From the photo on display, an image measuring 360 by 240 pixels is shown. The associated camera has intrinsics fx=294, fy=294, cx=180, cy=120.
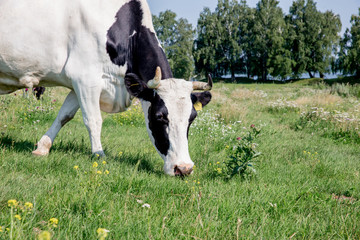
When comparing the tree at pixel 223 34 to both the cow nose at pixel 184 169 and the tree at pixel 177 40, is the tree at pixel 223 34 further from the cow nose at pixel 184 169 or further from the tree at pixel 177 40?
the cow nose at pixel 184 169

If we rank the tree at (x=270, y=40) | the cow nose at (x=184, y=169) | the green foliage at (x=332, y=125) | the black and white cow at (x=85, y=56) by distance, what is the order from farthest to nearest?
the tree at (x=270, y=40), the green foliage at (x=332, y=125), the black and white cow at (x=85, y=56), the cow nose at (x=184, y=169)

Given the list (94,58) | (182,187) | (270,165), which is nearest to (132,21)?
(94,58)

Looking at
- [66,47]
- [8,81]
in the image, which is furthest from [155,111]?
[8,81]

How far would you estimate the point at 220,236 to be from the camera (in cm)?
206

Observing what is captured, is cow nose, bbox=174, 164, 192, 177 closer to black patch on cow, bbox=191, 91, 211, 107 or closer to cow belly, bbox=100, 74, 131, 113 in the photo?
black patch on cow, bbox=191, 91, 211, 107

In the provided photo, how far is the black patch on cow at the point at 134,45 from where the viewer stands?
13.1 ft

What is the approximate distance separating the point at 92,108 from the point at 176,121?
1.25m

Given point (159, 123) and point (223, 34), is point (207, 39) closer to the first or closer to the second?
point (223, 34)

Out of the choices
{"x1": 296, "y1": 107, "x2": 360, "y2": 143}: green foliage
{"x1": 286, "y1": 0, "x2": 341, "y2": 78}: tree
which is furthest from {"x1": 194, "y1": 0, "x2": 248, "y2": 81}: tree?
{"x1": 296, "y1": 107, "x2": 360, "y2": 143}: green foliage

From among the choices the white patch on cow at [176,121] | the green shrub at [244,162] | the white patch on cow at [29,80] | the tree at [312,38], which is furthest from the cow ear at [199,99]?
the tree at [312,38]

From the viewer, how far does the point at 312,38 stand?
51.9m

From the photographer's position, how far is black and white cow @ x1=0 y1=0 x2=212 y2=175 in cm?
387

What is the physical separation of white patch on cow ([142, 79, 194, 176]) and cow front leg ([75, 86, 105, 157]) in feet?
2.95

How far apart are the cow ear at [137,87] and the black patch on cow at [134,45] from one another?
1.09 feet
